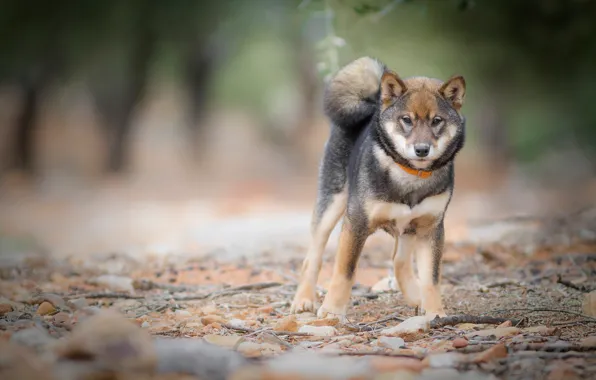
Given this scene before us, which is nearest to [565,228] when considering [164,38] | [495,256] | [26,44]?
[495,256]

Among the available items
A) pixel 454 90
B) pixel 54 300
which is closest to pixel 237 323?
pixel 54 300

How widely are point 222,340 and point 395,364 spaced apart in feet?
4.11

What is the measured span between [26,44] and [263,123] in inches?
895

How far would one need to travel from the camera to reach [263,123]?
1698 inches

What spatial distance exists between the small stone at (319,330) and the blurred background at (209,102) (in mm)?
4812

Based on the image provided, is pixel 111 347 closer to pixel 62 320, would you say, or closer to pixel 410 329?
pixel 62 320

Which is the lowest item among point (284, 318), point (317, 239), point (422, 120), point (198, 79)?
point (284, 318)

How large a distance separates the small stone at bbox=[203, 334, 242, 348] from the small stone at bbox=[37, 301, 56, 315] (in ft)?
5.17

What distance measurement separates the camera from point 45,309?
6.02m

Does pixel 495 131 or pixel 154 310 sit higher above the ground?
pixel 495 131

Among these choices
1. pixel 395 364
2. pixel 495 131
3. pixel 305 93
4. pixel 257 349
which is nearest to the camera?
pixel 395 364

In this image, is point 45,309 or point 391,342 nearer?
point 391,342

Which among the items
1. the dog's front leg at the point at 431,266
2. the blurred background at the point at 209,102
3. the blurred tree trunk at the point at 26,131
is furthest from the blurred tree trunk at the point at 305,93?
the dog's front leg at the point at 431,266

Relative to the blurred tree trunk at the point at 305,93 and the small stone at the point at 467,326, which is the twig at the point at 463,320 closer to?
the small stone at the point at 467,326
